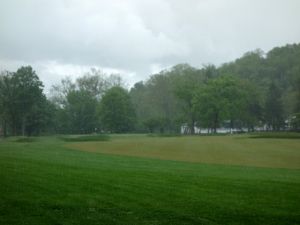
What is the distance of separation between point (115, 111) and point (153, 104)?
30.4 metres

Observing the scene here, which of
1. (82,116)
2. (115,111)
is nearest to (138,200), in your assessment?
(115,111)

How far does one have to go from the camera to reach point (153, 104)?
136875 millimetres

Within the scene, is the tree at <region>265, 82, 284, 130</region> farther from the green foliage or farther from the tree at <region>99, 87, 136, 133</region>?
the green foliage

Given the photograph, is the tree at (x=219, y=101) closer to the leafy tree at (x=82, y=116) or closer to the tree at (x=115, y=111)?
the tree at (x=115, y=111)

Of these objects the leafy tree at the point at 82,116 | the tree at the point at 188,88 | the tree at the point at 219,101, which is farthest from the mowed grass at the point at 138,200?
the leafy tree at the point at 82,116

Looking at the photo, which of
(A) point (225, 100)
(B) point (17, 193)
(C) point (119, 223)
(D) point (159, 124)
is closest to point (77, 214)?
(C) point (119, 223)

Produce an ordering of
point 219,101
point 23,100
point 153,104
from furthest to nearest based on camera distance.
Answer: point 153,104, point 219,101, point 23,100

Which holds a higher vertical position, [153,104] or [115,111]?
[153,104]

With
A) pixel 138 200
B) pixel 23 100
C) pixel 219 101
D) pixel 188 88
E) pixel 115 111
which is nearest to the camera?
pixel 138 200

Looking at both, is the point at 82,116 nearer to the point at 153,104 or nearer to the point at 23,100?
the point at 23,100

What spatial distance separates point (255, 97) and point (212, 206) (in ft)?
357

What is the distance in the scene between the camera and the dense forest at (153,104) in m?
101

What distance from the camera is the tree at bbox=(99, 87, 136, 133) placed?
353 ft

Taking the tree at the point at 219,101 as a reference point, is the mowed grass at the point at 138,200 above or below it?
below
